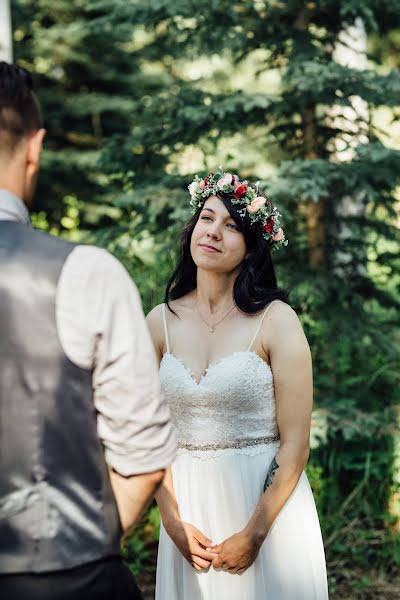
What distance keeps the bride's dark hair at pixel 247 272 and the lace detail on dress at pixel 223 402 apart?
24cm

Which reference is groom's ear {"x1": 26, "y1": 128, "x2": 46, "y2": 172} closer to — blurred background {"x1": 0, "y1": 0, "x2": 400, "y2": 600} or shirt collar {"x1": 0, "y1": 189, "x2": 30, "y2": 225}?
shirt collar {"x1": 0, "y1": 189, "x2": 30, "y2": 225}

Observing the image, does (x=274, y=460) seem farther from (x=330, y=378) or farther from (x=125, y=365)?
(x=330, y=378)

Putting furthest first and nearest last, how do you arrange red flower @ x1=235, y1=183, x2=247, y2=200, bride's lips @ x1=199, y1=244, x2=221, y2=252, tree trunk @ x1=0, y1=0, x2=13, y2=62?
tree trunk @ x1=0, y1=0, x2=13, y2=62
red flower @ x1=235, y1=183, x2=247, y2=200
bride's lips @ x1=199, y1=244, x2=221, y2=252

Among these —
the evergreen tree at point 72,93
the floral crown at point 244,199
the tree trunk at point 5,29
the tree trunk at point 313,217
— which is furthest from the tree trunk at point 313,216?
the evergreen tree at point 72,93

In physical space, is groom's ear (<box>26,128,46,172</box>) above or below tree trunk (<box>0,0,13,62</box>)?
above

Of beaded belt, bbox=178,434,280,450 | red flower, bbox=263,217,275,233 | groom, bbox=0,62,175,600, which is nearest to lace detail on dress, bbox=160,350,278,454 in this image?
beaded belt, bbox=178,434,280,450

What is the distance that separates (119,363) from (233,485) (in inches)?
52.1

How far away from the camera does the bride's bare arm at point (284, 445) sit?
254 cm

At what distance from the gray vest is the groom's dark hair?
0.21m

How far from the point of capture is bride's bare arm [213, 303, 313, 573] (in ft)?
8.35

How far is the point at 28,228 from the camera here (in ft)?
5.04

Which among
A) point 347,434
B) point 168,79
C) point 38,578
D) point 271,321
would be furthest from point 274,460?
point 168,79

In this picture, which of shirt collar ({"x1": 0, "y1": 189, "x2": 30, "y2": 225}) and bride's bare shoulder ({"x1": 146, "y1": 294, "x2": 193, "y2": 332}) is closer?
shirt collar ({"x1": 0, "y1": 189, "x2": 30, "y2": 225})

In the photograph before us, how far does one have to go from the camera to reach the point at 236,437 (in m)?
2.72
